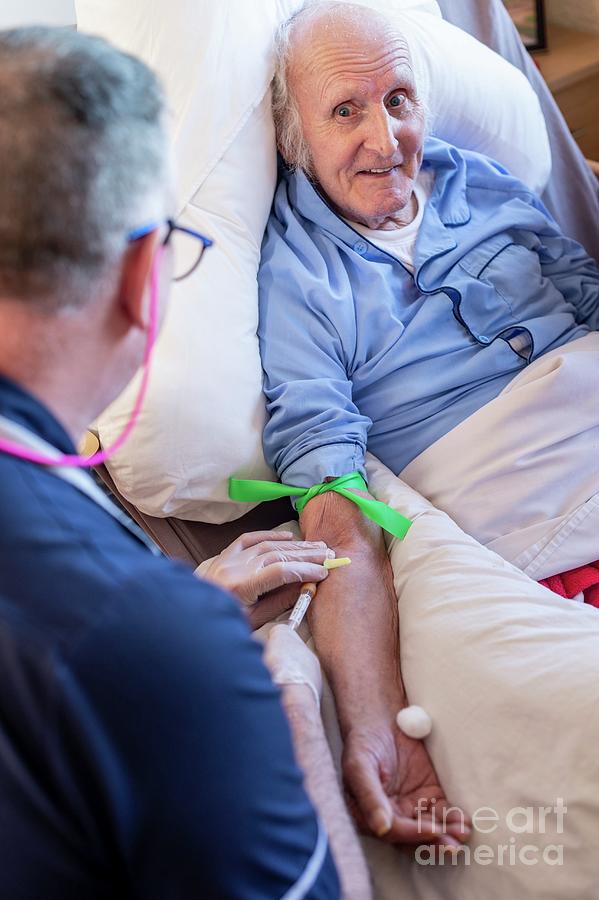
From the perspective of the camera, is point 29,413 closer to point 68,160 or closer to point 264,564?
point 68,160

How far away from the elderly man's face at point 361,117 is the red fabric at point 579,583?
26.3 inches

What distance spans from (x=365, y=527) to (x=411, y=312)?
0.41 metres

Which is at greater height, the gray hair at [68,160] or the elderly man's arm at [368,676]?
the gray hair at [68,160]

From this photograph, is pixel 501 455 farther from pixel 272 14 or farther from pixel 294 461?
pixel 272 14

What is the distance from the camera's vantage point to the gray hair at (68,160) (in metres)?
0.63

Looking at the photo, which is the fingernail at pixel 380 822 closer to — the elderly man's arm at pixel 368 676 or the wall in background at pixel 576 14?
the elderly man's arm at pixel 368 676

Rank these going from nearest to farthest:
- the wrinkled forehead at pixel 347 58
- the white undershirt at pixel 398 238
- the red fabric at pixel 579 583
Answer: the red fabric at pixel 579 583, the wrinkled forehead at pixel 347 58, the white undershirt at pixel 398 238

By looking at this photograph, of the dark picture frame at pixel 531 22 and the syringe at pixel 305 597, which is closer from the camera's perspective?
the syringe at pixel 305 597

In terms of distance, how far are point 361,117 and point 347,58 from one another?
94 mm

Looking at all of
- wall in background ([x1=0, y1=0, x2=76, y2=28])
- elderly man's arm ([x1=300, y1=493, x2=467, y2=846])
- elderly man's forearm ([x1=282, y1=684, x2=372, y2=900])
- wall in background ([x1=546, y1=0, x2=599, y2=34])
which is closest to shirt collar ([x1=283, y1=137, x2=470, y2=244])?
elderly man's arm ([x1=300, y1=493, x2=467, y2=846])

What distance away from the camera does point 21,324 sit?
0.69m

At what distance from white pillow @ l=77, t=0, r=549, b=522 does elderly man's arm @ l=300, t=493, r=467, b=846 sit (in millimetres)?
186

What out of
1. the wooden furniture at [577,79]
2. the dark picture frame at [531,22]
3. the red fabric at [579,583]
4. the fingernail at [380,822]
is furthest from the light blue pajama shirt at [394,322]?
the dark picture frame at [531,22]

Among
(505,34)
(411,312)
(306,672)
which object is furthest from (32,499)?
(505,34)
